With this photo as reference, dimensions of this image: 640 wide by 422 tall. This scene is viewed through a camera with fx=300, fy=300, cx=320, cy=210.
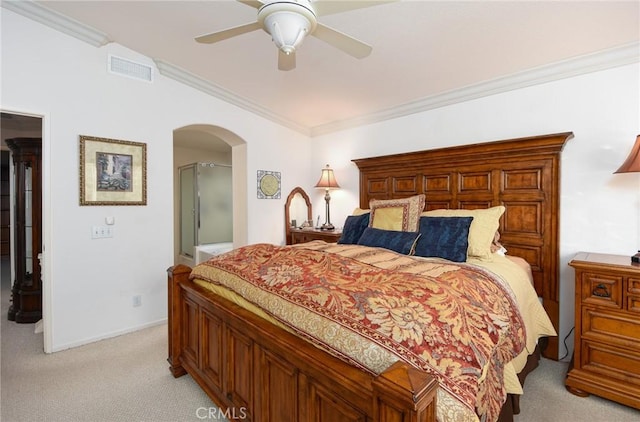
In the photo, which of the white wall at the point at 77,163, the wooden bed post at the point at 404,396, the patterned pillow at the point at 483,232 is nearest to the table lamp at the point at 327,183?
the white wall at the point at 77,163

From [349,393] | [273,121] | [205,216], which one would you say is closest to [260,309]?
[349,393]

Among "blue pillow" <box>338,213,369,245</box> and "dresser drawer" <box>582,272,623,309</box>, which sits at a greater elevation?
"blue pillow" <box>338,213,369,245</box>

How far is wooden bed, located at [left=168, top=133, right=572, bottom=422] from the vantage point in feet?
3.18

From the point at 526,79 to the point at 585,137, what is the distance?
2.28 ft

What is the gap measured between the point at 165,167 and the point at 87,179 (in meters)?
0.73

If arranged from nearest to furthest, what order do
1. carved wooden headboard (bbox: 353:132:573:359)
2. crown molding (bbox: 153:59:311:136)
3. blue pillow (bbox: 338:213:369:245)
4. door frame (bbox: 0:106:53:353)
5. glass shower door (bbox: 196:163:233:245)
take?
carved wooden headboard (bbox: 353:132:573:359)
door frame (bbox: 0:106:53:353)
blue pillow (bbox: 338:213:369:245)
crown molding (bbox: 153:59:311:136)
glass shower door (bbox: 196:163:233:245)

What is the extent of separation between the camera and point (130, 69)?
3.10 meters

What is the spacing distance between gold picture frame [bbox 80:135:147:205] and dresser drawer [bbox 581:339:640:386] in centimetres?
403

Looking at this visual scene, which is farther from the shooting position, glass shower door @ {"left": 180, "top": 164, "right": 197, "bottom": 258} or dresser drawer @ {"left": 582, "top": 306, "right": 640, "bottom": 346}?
glass shower door @ {"left": 180, "top": 164, "right": 197, "bottom": 258}

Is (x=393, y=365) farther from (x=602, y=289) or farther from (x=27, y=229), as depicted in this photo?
(x=27, y=229)

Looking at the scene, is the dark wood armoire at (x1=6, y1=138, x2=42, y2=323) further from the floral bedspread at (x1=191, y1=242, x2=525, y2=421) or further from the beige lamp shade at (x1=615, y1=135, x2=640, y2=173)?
the beige lamp shade at (x1=615, y1=135, x2=640, y2=173)

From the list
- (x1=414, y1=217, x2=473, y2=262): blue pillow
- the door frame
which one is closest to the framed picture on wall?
the door frame

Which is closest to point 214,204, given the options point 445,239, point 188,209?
point 188,209

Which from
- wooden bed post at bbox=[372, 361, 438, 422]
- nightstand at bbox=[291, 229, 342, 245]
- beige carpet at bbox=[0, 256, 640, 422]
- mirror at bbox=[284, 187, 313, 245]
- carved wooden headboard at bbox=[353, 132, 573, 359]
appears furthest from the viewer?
mirror at bbox=[284, 187, 313, 245]
